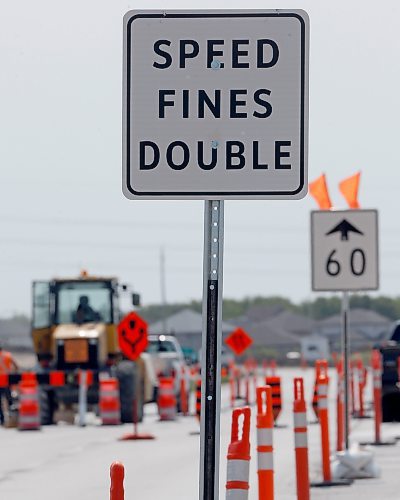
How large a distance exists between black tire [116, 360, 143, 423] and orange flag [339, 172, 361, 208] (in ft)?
45.7

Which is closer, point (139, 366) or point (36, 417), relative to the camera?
point (36, 417)

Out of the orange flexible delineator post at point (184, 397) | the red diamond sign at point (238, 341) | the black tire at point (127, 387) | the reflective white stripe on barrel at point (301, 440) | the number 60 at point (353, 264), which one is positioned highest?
the number 60 at point (353, 264)

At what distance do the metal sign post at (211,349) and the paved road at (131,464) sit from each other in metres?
8.91

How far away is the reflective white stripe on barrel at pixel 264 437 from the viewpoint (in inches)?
430

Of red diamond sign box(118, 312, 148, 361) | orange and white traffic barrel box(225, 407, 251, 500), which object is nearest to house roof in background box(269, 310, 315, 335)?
red diamond sign box(118, 312, 148, 361)

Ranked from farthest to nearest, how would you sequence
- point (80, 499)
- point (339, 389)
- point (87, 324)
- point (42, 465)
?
point (87, 324), point (339, 389), point (42, 465), point (80, 499)

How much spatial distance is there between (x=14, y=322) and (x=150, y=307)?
2060 cm

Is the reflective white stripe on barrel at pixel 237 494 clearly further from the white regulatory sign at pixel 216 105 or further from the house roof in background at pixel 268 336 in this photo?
the house roof in background at pixel 268 336

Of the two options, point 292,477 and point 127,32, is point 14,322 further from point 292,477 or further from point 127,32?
point 127,32

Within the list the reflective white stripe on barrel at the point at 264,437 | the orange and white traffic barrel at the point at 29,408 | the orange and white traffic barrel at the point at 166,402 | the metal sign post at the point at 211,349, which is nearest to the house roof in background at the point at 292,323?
the orange and white traffic barrel at the point at 166,402

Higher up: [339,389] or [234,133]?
[234,133]

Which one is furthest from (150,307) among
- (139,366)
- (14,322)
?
(139,366)

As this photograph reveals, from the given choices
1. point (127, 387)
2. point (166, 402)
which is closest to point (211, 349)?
point (127, 387)

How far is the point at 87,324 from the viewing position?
33.9m
